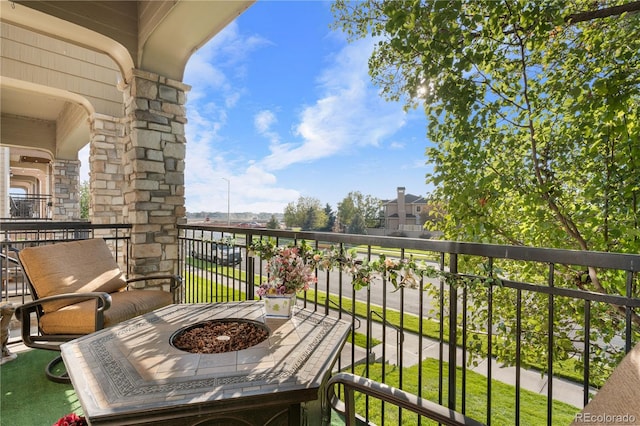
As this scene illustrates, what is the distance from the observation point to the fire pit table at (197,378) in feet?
2.96

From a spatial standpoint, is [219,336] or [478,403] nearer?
[219,336]

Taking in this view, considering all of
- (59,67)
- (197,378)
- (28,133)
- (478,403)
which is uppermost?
(59,67)

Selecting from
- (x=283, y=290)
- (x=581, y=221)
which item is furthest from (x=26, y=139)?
(x=581, y=221)

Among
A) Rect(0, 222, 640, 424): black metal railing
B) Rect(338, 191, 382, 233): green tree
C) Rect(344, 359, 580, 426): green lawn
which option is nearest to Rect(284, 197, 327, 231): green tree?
Rect(338, 191, 382, 233): green tree

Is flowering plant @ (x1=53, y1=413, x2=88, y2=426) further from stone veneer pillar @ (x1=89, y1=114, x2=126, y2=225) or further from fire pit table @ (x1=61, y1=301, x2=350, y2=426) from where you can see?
stone veneer pillar @ (x1=89, y1=114, x2=126, y2=225)

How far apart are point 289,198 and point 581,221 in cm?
3712

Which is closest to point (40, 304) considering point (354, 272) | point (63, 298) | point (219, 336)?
point (63, 298)

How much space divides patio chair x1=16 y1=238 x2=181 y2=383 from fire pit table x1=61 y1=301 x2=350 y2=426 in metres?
1.13

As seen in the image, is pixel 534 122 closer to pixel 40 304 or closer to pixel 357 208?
pixel 40 304

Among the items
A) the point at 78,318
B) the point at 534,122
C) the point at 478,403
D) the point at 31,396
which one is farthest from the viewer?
the point at 478,403

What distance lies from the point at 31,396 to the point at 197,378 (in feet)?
6.77

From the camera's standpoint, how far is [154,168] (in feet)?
12.1

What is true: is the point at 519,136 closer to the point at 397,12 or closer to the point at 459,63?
the point at 459,63

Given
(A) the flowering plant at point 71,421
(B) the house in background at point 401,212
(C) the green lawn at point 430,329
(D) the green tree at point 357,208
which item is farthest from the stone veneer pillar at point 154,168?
(D) the green tree at point 357,208
